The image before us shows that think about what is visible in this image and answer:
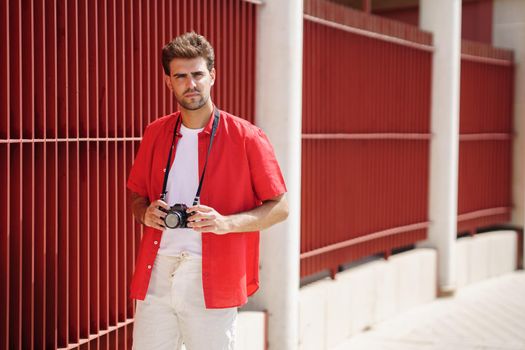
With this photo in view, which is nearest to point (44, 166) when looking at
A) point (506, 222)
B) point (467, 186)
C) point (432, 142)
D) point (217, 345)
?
point (217, 345)

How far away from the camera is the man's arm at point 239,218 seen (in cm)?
326

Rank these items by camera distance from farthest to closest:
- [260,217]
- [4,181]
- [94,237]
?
[94,237] < [4,181] < [260,217]

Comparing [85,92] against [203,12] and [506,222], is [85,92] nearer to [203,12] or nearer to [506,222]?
[203,12]

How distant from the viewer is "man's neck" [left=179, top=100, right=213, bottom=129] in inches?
138

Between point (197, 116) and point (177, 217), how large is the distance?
493 millimetres

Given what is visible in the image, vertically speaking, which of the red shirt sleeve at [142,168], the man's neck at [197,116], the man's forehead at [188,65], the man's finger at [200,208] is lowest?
the man's finger at [200,208]

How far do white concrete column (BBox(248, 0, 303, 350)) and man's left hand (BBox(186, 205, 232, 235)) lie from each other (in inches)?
108

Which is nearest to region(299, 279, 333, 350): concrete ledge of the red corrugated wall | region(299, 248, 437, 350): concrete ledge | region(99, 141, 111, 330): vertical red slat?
region(299, 248, 437, 350): concrete ledge

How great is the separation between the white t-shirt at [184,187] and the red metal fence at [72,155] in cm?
83

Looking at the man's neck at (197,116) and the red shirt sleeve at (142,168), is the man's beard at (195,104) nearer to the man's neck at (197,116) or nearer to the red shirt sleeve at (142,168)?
the man's neck at (197,116)

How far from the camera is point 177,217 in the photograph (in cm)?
324

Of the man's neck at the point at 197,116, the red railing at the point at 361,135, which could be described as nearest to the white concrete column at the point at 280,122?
the red railing at the point at 361,135

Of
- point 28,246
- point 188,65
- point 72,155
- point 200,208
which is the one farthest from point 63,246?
point 188,65

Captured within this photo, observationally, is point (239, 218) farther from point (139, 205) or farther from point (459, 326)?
point (459, 326)
